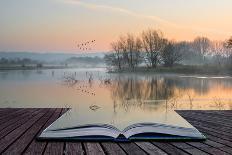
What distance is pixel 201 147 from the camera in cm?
407

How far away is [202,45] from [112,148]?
104m

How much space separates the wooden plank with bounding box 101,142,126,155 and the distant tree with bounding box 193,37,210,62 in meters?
102

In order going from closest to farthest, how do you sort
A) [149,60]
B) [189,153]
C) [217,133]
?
[189,153], [217,133], [149,60]

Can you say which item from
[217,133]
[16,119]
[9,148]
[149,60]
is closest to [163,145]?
[217,133]

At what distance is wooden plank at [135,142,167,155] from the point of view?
3.82 m

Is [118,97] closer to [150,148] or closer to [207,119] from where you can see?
[207,119]

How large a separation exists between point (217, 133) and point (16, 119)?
3423 millimetres

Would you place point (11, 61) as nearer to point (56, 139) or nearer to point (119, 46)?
point (119, 46)

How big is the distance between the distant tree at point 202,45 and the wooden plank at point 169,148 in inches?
4019

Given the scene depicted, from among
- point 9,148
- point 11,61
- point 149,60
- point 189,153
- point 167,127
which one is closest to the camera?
point 189,153

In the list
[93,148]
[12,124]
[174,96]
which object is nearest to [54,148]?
[93,148]

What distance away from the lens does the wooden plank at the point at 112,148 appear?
12.5ft

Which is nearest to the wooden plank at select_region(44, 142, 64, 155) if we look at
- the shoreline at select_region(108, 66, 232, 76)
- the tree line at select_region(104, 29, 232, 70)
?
the shoreline at select_region(108, 66, 232, 76)

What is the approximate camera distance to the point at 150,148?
13.1 feet
